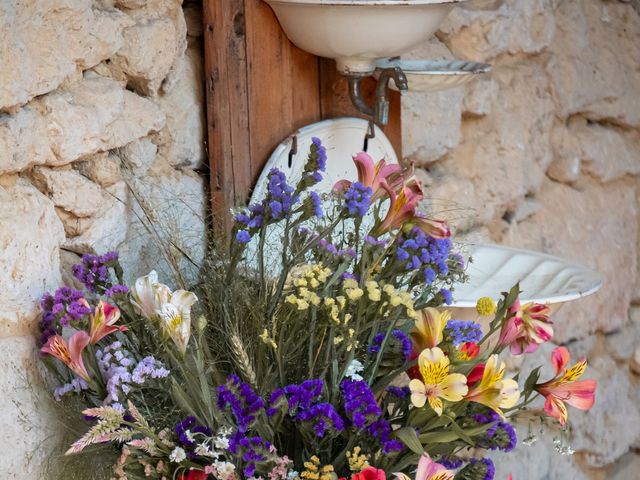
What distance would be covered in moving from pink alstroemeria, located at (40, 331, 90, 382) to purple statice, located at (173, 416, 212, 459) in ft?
0.46

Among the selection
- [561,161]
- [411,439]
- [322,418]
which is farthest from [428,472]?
[561,161]

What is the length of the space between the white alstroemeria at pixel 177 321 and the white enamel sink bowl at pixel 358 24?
25.7 inches

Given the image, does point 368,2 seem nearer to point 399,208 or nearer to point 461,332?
point 399,208

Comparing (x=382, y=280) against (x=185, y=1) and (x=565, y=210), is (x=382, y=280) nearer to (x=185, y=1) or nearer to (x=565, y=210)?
(x=185, y=1)

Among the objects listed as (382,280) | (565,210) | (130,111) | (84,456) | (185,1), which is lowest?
(565,210)

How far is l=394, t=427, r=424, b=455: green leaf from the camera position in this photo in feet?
4.33

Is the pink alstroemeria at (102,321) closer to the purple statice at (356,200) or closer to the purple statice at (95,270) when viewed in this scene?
the purple statice at (95,270)

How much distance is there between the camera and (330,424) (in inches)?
52.5

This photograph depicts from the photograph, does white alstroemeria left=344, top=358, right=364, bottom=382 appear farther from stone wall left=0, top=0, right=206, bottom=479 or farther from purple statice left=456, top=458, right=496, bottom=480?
stone wall left=0, top=0, right=206, bottom=479

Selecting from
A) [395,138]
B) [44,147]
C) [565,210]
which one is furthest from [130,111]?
[565,210]

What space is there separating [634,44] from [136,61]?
1.64 metres

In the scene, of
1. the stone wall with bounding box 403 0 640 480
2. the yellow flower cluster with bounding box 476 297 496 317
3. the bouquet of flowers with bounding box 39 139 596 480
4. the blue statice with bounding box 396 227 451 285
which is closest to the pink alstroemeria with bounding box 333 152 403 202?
the bouquet of flowers with bounding box 39 139 596 480

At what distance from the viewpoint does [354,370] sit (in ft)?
4.75

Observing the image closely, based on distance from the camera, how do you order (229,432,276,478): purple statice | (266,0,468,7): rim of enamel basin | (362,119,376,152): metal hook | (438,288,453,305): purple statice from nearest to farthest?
(229,432,276,478): purple statice → (438,288,453,305): purple statice → (266,0,468,7): rim of enamel basin → (362,119,376,152): metal hook
